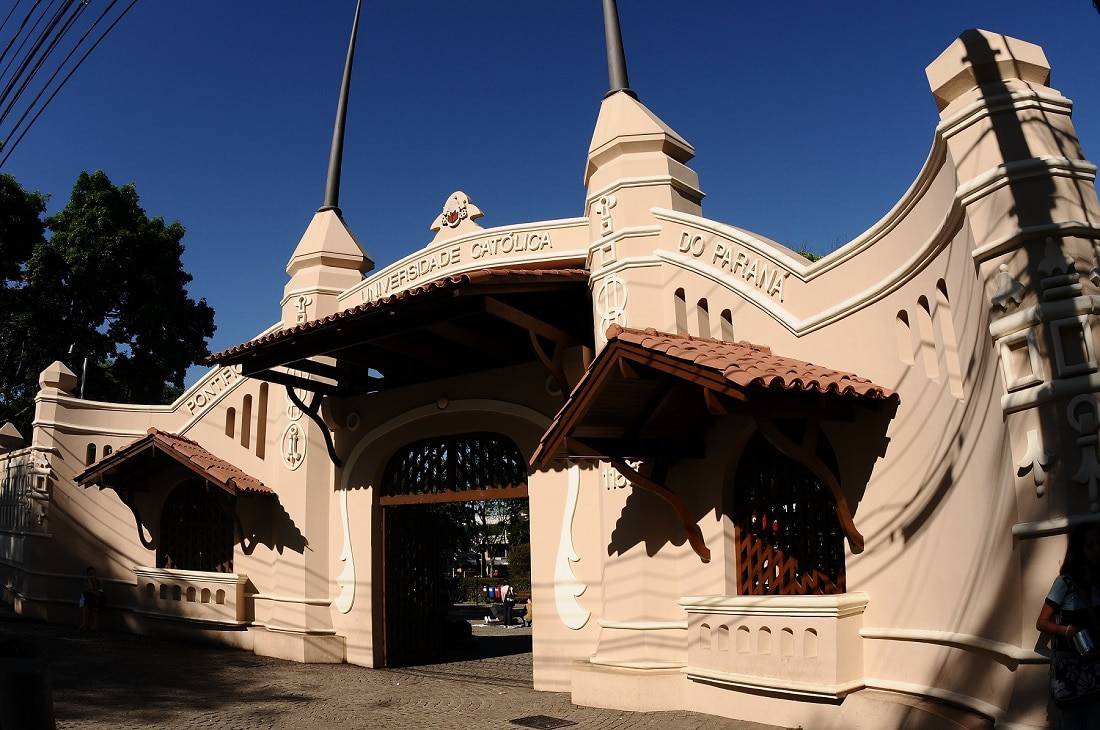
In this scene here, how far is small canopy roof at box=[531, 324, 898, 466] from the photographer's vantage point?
637cm

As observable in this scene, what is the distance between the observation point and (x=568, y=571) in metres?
10.1

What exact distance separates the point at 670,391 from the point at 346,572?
6.90 metres

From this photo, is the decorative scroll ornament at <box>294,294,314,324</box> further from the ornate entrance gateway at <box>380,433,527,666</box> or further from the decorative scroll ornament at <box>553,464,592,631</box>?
the decorative scroll ornament at <box>553,464,592,631</box>

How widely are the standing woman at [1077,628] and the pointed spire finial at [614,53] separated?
7.21m

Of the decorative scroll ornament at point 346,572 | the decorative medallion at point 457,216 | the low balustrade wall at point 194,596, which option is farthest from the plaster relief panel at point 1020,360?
the low balustrade wall at point 194,596

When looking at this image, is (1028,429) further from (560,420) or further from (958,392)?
(560,420)

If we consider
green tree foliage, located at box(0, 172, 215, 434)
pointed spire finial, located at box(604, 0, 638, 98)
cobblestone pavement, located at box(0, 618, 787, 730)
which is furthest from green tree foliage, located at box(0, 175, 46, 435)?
pointed spire finial, located at box(604, 0, 638, 98)

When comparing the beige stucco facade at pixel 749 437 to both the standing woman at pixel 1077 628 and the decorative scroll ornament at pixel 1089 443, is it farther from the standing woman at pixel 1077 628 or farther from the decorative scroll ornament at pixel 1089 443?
the standing woman at pixel 1077 628

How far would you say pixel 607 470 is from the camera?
9.08 metres

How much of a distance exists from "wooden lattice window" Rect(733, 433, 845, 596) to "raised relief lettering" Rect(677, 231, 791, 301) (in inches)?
55.2

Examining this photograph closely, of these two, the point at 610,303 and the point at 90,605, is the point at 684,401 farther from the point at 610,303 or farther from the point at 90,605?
the point at 90,605

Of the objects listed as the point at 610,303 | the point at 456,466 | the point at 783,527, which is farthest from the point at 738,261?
the point at 456,466

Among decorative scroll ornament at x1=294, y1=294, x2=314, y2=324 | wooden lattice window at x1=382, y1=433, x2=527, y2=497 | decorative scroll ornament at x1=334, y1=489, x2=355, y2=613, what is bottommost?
decorative scroll ornament at x1=334, y1=489, x2=355, y2=613

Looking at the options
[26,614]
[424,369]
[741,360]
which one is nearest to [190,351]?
[26,614]
